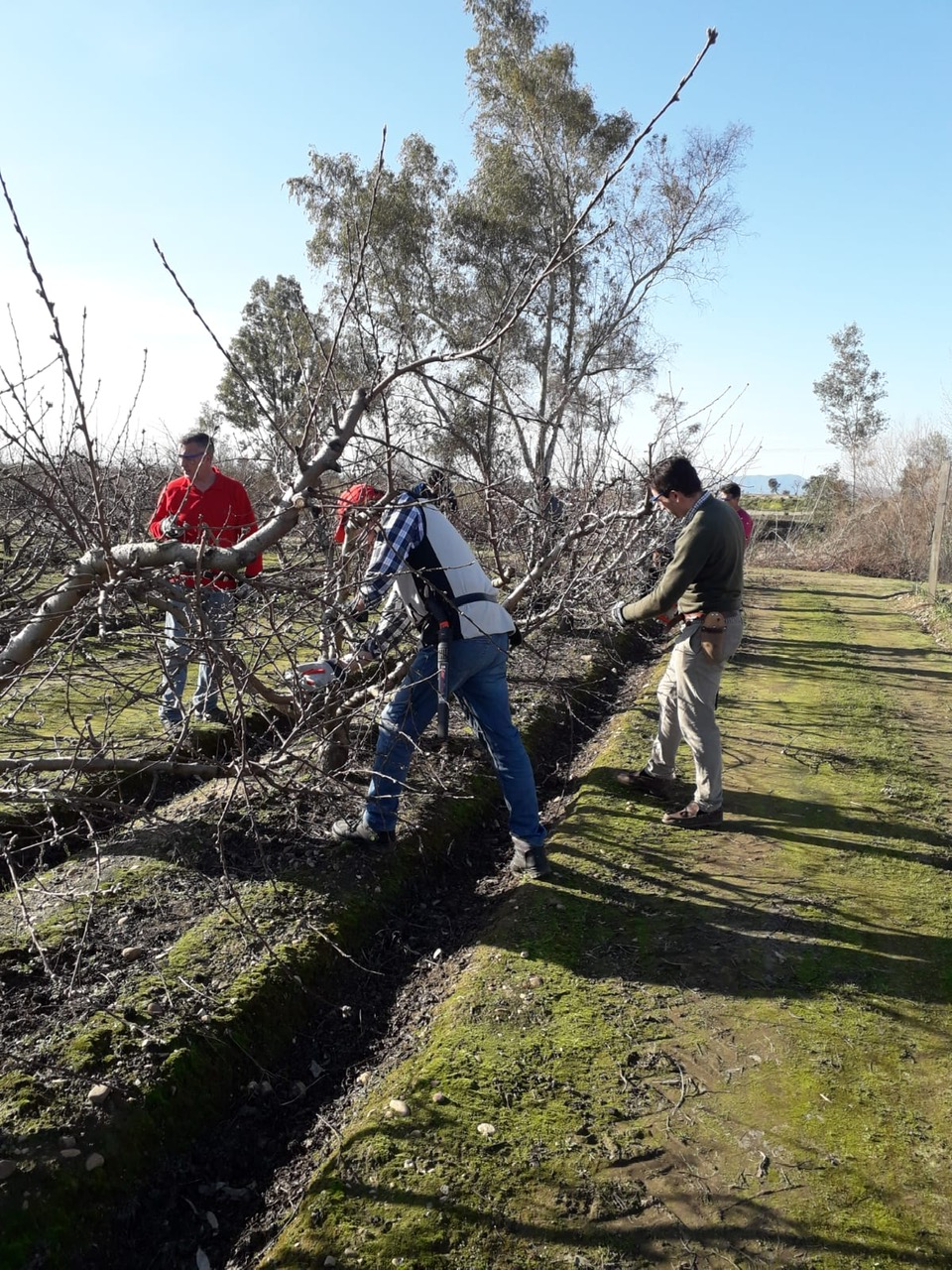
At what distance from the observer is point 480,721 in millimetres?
3967

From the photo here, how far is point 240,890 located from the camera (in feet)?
12.1

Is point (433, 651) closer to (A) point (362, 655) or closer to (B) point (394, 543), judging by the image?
(A) point (362, 655)

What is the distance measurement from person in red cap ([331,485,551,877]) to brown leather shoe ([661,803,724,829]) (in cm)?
98

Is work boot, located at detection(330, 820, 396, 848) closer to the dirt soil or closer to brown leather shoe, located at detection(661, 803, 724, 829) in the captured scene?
the dirt soil

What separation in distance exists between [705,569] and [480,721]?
140 cm

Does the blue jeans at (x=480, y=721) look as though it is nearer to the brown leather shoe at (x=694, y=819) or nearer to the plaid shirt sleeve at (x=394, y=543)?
the plaid shirt sleeve at (x=394, y=543)

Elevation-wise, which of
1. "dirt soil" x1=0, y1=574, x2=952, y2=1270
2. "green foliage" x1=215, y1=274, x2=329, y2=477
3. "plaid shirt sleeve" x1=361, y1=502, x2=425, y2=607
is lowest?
"dirt soil" x1=0, y1=574, x2=952, y2=1270

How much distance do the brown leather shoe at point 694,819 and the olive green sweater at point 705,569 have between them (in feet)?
3.57

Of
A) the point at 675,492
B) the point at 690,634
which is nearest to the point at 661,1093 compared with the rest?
the point at 690,634

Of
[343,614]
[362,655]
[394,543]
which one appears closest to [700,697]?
[362,655]

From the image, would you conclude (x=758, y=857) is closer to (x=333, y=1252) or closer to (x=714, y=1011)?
(x=714, y=1011)

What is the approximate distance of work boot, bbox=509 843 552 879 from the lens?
4039 mm

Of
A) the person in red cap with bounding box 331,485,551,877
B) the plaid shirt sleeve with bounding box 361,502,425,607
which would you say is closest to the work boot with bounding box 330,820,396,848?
the person in red cap with bounding box 331,485,551,877

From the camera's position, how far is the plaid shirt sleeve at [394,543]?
352 centimetres
